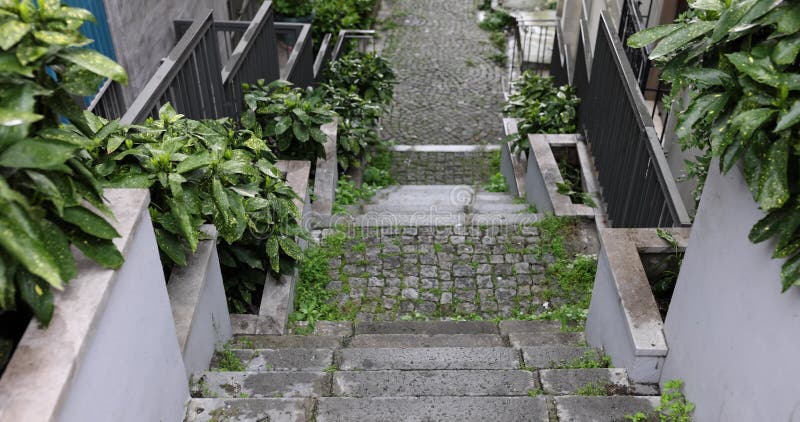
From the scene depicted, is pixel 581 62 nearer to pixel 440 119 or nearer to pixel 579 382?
pixel 440 119

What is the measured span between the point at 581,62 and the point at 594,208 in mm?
2262

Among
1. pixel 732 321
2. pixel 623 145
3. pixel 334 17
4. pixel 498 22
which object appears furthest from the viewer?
pixel 498 22

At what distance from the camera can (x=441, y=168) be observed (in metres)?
10.0

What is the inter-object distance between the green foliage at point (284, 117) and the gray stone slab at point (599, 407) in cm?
359

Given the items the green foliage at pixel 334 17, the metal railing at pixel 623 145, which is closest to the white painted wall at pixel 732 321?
the metal railing at pixel 623 145

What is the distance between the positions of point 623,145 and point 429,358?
2.82 m

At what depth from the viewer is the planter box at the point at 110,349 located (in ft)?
6.77

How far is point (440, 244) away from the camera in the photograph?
20.2 feet

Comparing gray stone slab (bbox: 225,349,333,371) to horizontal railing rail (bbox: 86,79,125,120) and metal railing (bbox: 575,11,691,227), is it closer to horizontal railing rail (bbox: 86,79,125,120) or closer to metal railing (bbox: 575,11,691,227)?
metal railing (bbox: 575,11,691,227)

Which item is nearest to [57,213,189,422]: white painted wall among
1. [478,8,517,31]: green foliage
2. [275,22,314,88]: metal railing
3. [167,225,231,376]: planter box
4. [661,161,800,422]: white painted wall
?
[167,225,231,376]: planter box

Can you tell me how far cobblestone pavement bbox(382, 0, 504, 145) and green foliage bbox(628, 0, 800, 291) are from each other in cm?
819

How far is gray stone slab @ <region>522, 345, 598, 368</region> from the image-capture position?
405 centimetres

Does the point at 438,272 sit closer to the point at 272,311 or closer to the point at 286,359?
the point at 272,311

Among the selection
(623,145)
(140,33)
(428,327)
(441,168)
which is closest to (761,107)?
(428,327)
